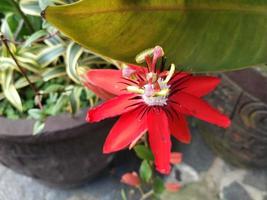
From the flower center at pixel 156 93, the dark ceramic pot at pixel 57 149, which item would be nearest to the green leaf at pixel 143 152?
the dark ceramic pot at pixel 57 149

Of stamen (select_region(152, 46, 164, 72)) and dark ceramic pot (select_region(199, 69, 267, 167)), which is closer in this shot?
stamen (select_region(152, 46, 164, 72))

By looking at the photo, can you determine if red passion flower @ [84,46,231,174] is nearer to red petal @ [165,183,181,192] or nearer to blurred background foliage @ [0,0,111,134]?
blurred background foliage @ [0,0,111,134]

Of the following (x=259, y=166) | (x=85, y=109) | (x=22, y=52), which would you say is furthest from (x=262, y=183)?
(x=22, y=52)

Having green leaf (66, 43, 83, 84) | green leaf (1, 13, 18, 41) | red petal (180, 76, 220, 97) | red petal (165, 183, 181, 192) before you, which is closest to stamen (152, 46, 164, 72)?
red petal (180, 76, 220, 97)

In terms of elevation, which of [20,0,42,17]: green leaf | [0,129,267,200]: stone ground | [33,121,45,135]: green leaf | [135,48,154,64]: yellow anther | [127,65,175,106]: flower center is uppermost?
[135,48,154,64]: yellow anther

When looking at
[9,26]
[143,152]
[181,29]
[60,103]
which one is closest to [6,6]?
[9,26]

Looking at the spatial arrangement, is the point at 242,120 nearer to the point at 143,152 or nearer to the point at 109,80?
the point at 143,152

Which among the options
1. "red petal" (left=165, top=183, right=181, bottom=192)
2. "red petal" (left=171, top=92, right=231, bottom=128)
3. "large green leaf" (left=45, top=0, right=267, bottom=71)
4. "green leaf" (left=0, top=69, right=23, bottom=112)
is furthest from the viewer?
"red petal" (left=165, top=183, right=181, bottom=192)
